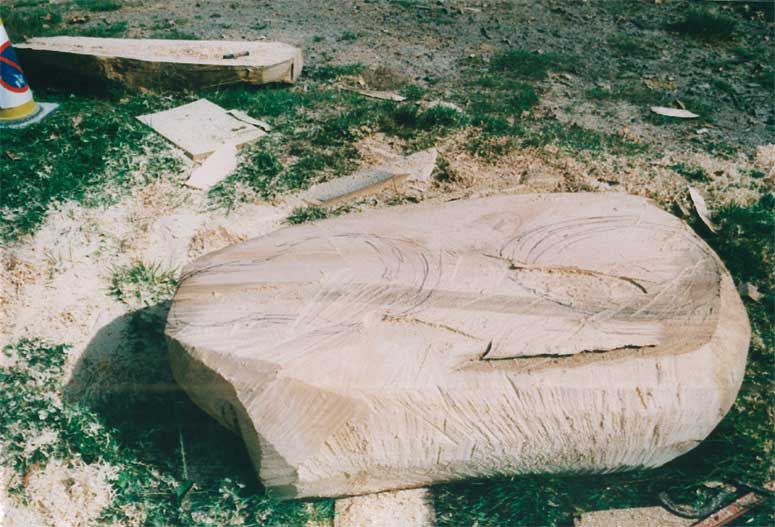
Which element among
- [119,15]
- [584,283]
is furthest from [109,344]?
[119,15]

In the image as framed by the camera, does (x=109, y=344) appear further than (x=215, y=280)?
Yes

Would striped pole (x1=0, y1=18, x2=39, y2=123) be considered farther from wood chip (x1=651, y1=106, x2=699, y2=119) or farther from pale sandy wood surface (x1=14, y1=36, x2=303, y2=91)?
wood chip (x1=651, y1=106, x2=699, y2=119)

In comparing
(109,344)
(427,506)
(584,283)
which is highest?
(584,283)

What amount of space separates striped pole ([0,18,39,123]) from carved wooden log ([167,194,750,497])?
277cm

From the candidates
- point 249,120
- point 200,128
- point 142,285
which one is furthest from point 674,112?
point 142,285

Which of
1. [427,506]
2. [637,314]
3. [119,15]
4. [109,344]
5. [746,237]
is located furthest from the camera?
[119,15]

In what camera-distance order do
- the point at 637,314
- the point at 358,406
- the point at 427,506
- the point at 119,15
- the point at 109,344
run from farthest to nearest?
the point at 119,15 < the point at 109,344 < the point at 427,506 < the point at 637,314 < the point at 358,406

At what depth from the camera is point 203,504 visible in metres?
2.11

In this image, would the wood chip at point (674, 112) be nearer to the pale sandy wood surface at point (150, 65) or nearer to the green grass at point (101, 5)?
the pale sandy wood surface at point (150, 65)

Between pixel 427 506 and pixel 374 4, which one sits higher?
pixel 374 4

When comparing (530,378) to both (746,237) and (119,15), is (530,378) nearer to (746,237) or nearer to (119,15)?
(746,237)

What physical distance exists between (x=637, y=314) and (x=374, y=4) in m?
5.53

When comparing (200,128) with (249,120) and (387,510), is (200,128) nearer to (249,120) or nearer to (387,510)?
(249,120)

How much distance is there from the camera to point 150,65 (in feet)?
14.9
